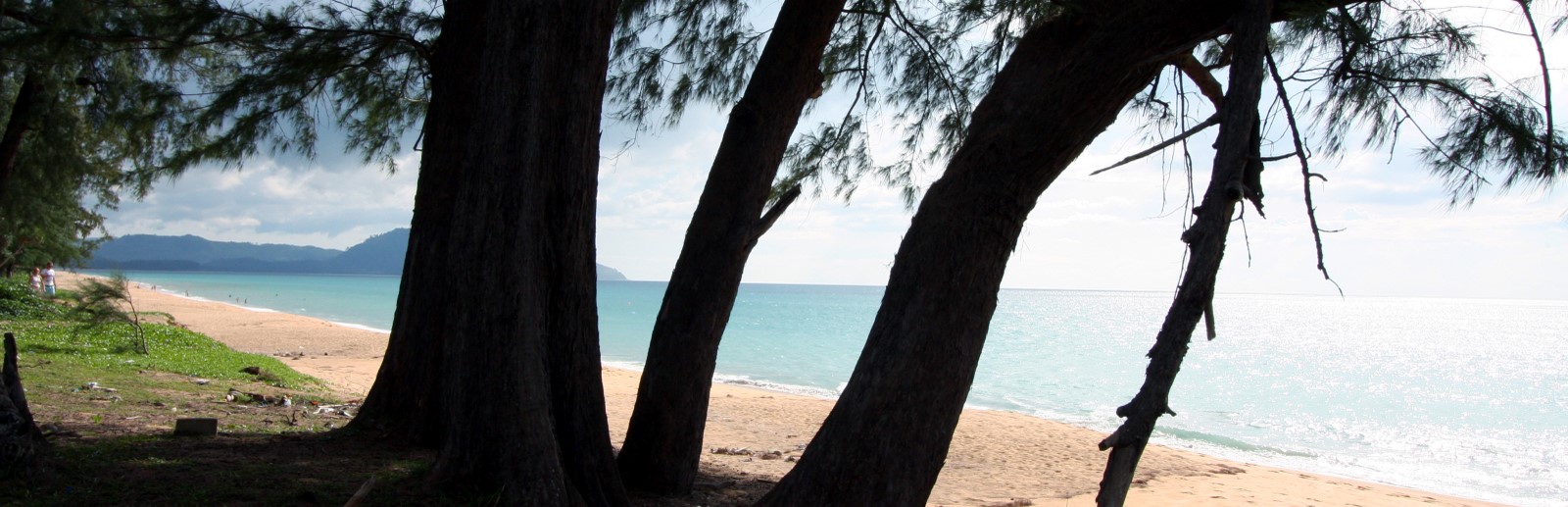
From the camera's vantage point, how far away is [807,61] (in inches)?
168

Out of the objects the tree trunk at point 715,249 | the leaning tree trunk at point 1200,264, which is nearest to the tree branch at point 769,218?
the tree trunk at point 715,249

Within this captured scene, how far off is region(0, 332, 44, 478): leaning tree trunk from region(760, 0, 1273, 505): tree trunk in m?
2.74

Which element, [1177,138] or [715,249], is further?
[715,249]

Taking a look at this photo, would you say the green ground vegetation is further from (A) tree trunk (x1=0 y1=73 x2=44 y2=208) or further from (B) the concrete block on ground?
(A) tree trunk (x1=0 y1=73 x2=44 y2=208)

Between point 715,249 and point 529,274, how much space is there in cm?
121

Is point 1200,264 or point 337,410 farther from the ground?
point 1200,264

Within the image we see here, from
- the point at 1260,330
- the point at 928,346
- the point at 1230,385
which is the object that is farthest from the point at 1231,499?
the point at 1260,330

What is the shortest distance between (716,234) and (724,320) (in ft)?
1.48

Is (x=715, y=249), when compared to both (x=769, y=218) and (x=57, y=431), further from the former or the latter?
(x=57, y=431)

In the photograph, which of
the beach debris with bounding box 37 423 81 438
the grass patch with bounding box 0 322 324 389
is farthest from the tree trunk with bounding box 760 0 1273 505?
the grass patch with bounding box 0 322 324 389

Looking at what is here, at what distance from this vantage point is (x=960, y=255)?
278cm

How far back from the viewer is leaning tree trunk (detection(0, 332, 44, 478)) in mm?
3102

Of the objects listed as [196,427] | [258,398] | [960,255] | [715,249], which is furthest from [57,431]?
A: [960,255]

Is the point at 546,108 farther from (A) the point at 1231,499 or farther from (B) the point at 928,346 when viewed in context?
(A) the point at 1231,499
